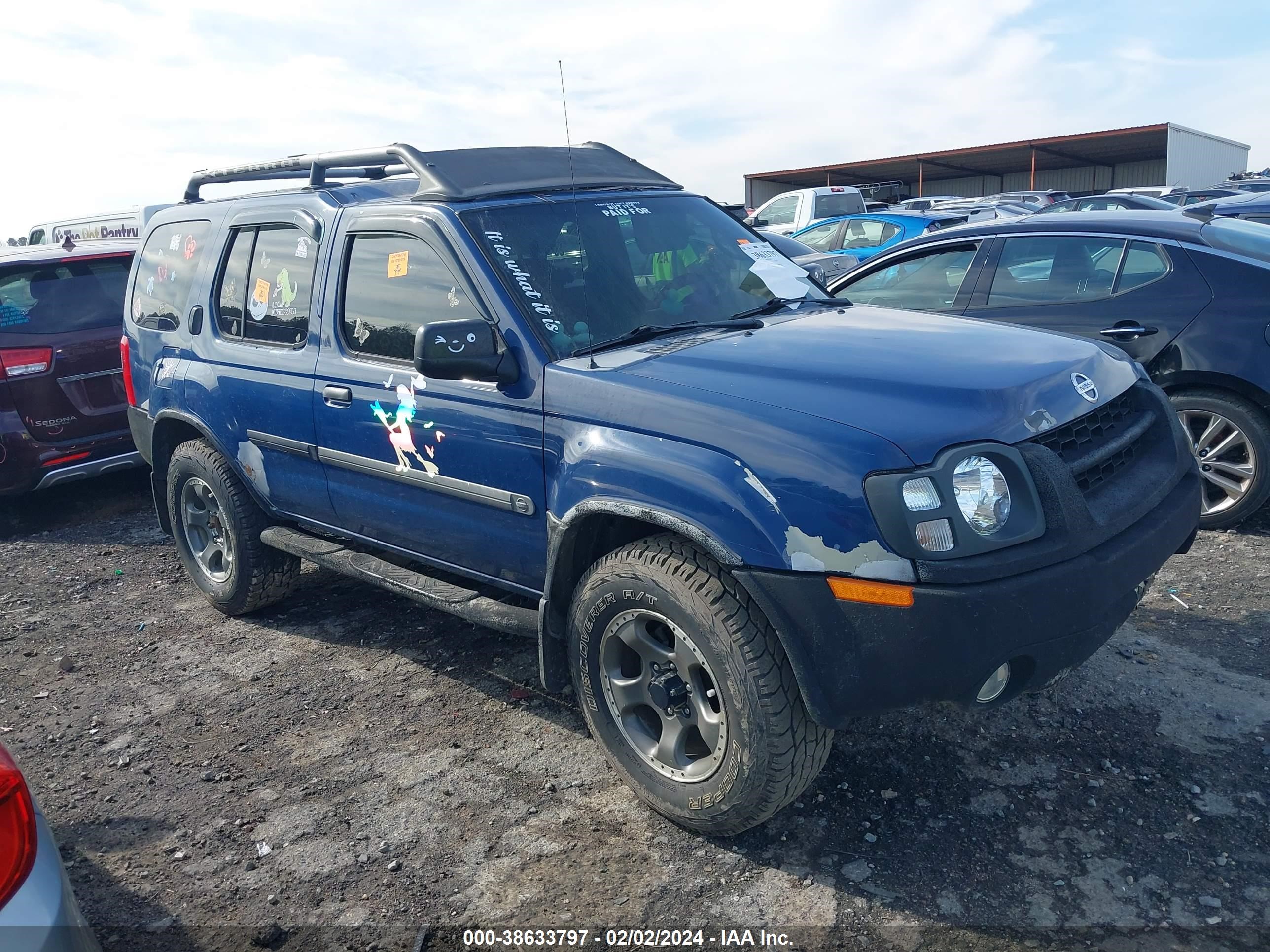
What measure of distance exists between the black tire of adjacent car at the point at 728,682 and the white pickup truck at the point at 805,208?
44.0 feet

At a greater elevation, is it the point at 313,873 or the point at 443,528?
the point at 443,528

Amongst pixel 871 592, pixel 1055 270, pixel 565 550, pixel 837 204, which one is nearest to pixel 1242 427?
pixel 1055 270

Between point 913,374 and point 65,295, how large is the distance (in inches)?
247

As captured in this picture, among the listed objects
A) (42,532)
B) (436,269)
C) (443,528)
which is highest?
(436,269)

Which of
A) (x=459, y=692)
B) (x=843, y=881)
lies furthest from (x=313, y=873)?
(x=843, y=881)

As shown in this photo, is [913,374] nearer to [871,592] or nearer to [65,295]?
[871,592]

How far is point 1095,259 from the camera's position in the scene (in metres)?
5.36

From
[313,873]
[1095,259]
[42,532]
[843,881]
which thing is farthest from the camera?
[42,532]

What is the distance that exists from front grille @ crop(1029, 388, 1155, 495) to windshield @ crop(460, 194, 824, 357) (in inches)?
51.8

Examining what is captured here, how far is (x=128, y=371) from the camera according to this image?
5371 mm

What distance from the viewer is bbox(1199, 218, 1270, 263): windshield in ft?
16.3

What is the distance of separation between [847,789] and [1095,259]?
3611 mm

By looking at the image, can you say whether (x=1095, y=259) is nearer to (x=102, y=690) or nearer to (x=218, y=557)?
(x=218, y=557)

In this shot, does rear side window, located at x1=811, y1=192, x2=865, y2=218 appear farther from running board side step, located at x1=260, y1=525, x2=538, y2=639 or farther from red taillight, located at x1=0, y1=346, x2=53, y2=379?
running board side step, located at x1=260, y1=525, x2=538, y2=639
